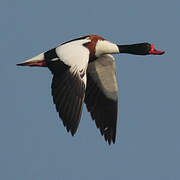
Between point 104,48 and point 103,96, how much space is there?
3.94ft

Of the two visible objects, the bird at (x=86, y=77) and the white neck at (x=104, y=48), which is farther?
the white neck at (x=104, y=48)

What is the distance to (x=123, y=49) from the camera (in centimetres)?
1285

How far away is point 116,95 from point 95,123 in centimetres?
68

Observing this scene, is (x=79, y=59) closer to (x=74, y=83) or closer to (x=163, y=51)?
(x=74, y=83)

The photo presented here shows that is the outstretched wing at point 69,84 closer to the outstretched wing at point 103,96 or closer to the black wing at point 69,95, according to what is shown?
the black wing at point 69,95

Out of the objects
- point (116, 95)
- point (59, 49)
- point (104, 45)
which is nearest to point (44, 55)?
point (59, 49)

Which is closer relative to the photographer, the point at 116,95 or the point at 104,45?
the point at 104,45

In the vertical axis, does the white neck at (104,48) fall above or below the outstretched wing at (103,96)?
above

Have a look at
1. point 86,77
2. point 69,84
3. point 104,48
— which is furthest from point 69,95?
point 86,77

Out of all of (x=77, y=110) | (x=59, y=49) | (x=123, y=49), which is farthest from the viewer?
(x=123, y=49)

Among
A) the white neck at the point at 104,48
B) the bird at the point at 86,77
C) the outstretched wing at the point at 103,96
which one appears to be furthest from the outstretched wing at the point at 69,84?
the outstretched wing at the point at 103,96

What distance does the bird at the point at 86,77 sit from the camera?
10688mm

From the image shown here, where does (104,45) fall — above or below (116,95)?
above

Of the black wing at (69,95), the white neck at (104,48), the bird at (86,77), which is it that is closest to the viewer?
the black wing at (69,95)
